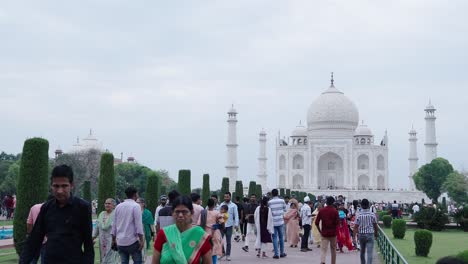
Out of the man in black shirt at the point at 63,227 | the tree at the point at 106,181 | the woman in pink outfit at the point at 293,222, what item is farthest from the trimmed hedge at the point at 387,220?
the man in black shirt at the point at 63,227

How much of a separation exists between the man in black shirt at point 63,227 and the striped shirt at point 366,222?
22.5 feet

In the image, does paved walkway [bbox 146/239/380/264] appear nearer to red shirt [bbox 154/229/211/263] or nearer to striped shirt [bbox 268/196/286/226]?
striped shirt [bbox 268/196/286/226]

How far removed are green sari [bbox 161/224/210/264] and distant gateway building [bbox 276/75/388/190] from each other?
59.7 metres

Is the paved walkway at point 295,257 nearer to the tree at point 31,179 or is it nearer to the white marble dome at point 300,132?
the tree at point 31,179

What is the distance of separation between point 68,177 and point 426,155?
60576 millimetres

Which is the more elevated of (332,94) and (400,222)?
(332,94)

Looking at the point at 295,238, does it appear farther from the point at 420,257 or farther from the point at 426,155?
the point at 426,155

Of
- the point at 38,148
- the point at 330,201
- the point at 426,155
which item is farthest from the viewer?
the point at 426,155

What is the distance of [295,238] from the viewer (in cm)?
1705

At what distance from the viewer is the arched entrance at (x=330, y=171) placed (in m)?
66.4

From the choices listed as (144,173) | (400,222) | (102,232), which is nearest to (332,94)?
(144,173)

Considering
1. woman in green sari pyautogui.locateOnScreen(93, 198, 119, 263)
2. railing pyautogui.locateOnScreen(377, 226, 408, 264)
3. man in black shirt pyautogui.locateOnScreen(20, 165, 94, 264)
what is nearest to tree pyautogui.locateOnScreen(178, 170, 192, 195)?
railing pyautogui.locateOnScreen(377, 226, 408, 264)

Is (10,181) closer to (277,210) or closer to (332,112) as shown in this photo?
(332,112)

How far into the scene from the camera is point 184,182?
21125mm
